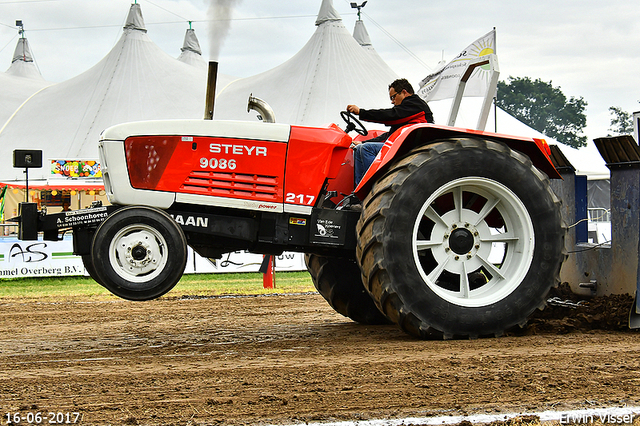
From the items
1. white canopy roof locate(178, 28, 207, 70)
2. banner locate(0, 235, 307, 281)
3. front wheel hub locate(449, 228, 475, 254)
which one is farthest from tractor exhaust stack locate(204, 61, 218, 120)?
white canopy roof locate(178, 28, 207, 70)

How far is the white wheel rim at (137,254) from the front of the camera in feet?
A: 14.2

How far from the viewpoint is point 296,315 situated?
731 centimetres

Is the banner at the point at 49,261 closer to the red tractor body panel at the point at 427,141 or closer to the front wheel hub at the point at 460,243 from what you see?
the red tractor body panel at the point at 427,141

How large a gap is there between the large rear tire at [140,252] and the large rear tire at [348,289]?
1824mm

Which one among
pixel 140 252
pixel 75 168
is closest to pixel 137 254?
pixel 140 252

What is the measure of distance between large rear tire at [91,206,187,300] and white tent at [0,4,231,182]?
18.3m

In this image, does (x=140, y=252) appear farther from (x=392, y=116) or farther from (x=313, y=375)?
(x=392, y=116)

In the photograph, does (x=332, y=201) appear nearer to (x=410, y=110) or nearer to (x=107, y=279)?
(x=410, y=110)

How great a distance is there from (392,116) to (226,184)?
1.34 metres

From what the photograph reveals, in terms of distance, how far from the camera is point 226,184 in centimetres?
468

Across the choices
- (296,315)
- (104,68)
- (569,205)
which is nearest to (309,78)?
(104,68)

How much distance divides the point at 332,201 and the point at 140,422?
2.56 meters

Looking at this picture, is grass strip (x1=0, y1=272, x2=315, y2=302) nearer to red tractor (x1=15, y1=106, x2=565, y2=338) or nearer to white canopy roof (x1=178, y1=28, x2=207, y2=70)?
red tractor (x1=15, y1=106, x2=565, y2=338)

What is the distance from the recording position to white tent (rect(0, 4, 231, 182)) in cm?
2270
